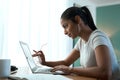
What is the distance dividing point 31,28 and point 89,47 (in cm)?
110

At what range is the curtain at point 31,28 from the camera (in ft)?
6.83

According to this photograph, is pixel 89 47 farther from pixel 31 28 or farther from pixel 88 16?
→ pixel 31 28

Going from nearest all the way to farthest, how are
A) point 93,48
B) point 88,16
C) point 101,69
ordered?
point 101,69, point 93,48, point 88,16

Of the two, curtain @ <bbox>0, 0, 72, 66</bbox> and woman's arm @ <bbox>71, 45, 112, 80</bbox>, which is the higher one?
curtain @ <bbox>0, 0, 72, 66</bbox>

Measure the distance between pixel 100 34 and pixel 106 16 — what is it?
10.0ft

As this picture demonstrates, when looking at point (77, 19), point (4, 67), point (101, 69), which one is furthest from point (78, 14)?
point (4, 67)

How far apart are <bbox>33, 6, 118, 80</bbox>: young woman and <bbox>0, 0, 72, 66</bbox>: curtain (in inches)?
20.7

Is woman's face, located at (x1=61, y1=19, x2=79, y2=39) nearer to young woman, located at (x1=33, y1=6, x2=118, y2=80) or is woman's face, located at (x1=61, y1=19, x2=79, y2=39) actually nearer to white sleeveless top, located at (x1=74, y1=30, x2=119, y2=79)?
young woman, located at (x1=33, y1=6, x2=118, y2=80)

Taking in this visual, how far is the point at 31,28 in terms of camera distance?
245 cm

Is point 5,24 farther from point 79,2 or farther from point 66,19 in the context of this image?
point 79,2

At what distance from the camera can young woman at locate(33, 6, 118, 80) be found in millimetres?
1323

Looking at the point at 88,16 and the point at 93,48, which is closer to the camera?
the point at 93,48

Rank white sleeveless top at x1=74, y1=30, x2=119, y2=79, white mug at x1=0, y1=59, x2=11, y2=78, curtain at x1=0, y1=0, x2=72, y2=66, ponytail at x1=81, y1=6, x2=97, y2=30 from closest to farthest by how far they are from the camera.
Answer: white mug at x1=0, y1=59, x2=11, y2=78 → white sleeveless top at x1=74, y1=30, x2=119, y2=79 → ponytail at x1=81, y1=6, x2=97, y2=30 → curtain at x1=0, y1=0, x2=72, y2=66

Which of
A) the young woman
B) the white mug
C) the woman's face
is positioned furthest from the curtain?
the white mug
